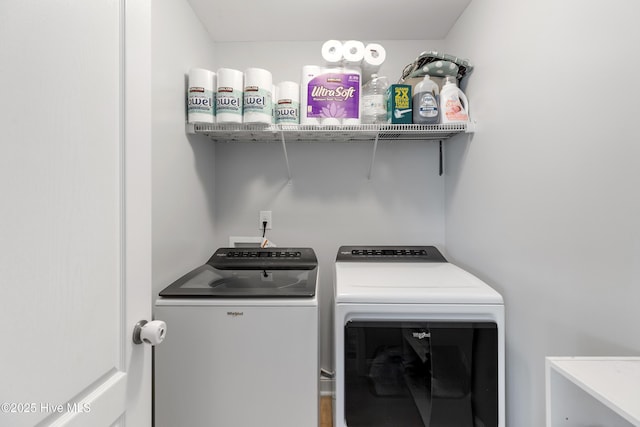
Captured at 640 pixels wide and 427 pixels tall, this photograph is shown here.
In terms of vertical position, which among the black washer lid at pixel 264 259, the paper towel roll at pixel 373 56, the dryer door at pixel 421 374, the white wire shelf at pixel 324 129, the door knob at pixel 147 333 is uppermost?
the paper towel roll at pixel 373 56

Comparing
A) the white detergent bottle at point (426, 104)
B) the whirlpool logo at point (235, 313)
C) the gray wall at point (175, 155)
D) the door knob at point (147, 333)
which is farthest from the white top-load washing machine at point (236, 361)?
the white detergent bottle at point (426, 104)

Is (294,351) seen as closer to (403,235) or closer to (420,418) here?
(420,418)

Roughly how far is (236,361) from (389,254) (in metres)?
1.05

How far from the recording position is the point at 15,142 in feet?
1.60

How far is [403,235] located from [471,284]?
717mm

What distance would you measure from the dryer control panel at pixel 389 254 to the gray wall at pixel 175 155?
893mm

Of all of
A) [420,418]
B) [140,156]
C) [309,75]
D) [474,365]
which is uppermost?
[309,75]

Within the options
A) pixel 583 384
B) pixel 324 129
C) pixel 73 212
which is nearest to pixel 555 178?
pixel 583 384

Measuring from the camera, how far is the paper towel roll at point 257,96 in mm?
1474

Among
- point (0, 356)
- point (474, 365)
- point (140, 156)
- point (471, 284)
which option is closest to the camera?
point (0, 356)

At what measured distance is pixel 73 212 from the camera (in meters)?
Answer: 0.60

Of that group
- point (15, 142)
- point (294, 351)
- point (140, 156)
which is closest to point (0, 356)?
point (15, 142)

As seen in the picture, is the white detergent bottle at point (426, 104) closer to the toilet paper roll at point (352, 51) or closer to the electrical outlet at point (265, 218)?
the toilet paper roll at point (352, 51)

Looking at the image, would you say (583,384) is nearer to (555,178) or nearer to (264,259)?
(555,178)
